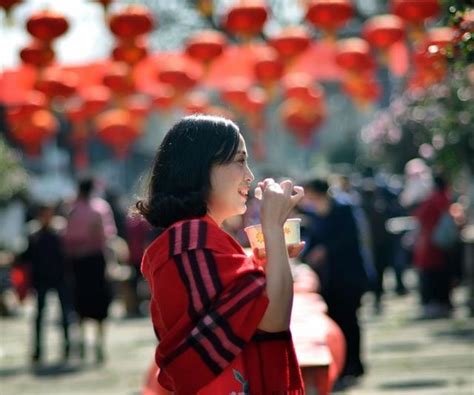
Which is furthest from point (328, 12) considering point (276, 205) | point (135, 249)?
point (276, 205)

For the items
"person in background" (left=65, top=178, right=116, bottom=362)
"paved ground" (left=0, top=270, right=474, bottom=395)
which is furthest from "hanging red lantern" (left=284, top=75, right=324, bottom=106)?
"person in background" (left=65, top=178, right=116, bottom=362)

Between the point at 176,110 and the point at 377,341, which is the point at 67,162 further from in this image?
the point at 377,341

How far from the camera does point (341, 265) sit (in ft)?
43.2

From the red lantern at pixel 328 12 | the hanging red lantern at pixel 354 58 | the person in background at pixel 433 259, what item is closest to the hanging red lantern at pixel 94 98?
the hanging red lantern at pixel 354 58

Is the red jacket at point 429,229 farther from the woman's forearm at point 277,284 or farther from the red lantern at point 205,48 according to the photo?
the woman's forearm at point 277,284

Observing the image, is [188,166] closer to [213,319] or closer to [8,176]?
[213,319]

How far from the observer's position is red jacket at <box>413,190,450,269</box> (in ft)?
62.0

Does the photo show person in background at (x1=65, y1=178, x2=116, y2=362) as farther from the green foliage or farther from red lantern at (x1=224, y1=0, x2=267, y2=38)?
the green foliage

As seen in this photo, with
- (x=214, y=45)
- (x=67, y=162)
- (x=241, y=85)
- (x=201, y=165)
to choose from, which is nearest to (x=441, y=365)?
(x=201, y=165)

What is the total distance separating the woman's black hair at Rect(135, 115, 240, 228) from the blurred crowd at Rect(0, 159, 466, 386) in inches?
316

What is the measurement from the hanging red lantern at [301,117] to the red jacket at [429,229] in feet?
55.0

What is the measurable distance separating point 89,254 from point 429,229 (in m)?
5.01

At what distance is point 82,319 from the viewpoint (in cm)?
1638

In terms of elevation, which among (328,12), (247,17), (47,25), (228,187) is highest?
(247,17)
